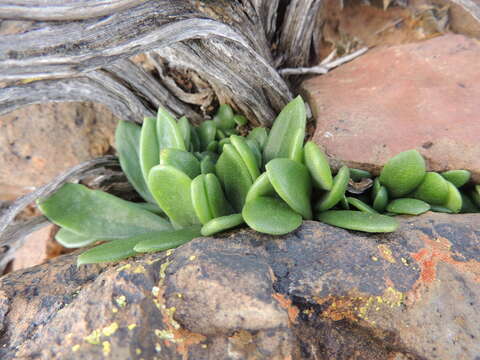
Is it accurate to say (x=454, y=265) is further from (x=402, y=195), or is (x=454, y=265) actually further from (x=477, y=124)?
(x=477, y=124)

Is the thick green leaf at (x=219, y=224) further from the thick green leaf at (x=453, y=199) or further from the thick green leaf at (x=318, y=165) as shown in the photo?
the thick green leaf at (x=453, y=199)

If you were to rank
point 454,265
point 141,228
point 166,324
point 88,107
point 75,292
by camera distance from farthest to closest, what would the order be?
point 88,107, point 141,228, point 75,292, point 454,265, point 166,324

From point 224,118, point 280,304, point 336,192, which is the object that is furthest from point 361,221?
point 224,118

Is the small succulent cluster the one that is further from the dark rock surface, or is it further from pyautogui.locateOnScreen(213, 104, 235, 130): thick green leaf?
pyautogui.locateOnScreen(213, 104, 235, 130): thick green leaf

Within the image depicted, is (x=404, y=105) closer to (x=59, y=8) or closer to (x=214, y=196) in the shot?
(x=214, y=196)

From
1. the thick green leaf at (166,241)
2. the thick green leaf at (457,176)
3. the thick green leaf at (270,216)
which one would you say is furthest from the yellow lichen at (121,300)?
the thick green leaf at (457,176)

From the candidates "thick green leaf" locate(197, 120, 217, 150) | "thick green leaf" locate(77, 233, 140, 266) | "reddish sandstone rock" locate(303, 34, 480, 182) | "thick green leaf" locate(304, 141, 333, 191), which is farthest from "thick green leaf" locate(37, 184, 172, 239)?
"reddish sandstone rock" locate(303, 34, 480, 182)

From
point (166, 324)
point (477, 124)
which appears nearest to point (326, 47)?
point (477, 124)

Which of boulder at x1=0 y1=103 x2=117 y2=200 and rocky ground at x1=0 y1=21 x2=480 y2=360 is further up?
boulder at x1=0 y1=103 x2=117 y2=200
